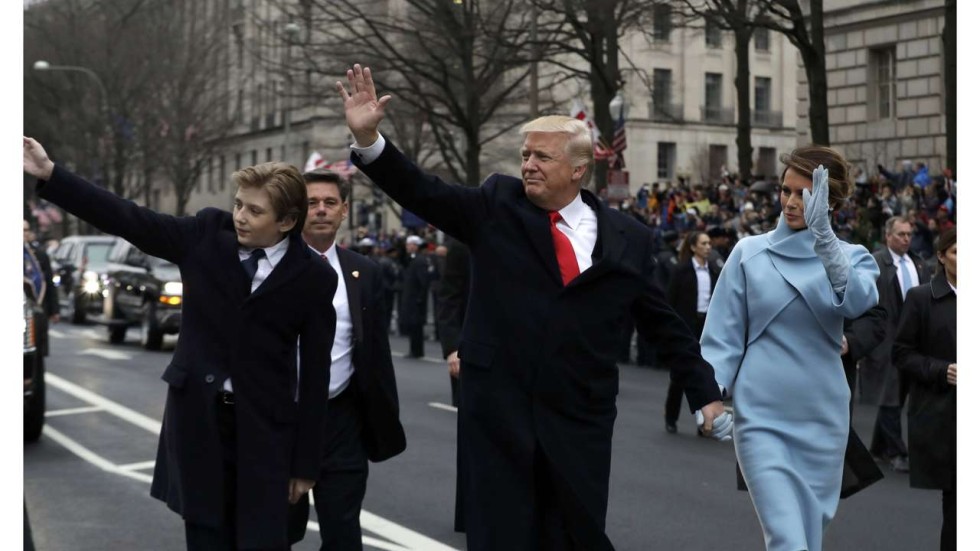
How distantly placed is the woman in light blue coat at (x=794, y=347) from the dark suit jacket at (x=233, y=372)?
5.64ft

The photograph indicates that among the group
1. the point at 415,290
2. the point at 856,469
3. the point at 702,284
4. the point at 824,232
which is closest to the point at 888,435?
the point at 702,284

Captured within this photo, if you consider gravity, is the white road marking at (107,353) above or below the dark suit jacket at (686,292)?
below

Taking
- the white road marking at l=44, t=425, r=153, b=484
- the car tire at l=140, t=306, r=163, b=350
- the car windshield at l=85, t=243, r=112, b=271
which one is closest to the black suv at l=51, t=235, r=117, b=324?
the car windshield at l=85, t=243, r=112, b=271

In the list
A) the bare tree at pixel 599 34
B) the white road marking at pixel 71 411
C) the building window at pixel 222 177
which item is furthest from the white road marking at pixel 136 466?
the building window at pixel 222 177

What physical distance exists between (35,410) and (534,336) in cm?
831

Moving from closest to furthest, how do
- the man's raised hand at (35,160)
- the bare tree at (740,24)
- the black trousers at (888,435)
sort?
the man's raised hand at (35,160), the black trousers at (888,435), the bare tree at (740,24)

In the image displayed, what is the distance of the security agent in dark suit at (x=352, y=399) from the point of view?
20.0ft

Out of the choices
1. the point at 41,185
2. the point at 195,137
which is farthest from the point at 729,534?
the point at 195,137

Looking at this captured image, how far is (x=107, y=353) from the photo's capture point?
23.4 metres

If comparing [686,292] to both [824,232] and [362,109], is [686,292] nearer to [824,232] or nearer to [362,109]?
[824,232]

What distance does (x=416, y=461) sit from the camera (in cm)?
1167

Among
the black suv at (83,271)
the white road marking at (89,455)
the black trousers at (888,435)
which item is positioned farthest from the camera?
the black suv at (83,271)

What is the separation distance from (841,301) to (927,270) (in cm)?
788

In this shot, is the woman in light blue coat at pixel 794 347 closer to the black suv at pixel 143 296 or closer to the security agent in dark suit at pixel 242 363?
the security agent in dark suit at pixel 242 363
